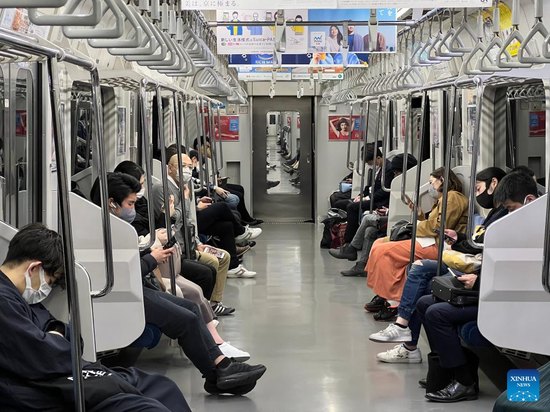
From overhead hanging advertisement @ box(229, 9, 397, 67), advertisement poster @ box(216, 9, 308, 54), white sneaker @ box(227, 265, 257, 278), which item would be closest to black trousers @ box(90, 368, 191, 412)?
overhead hanging advertisement @ box(229, 9, 397, 67)

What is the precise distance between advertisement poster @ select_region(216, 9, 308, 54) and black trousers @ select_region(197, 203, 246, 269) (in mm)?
1588

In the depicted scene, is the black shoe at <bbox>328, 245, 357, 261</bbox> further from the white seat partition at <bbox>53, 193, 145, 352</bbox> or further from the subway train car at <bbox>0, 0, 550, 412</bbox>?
the white seat partition at <bbox>53, 193, 145, 352</bbox>

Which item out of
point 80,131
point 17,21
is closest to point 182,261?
point 80,131

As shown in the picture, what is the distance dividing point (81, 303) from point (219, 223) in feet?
16.7

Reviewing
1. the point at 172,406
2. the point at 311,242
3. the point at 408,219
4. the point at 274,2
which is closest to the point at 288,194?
the point at 311,242

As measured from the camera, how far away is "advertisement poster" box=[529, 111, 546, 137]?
681 cm

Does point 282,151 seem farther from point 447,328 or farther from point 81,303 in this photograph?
point 81,303

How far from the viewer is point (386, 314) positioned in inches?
276

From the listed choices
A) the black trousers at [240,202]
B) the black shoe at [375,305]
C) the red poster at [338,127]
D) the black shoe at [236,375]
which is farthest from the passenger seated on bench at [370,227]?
the red poster at [338,127]

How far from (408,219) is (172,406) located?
17.2ft

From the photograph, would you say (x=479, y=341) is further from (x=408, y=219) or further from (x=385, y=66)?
(x=385, y=66)

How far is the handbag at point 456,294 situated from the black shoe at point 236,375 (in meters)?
1.11

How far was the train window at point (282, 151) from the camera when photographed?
14.9 metres

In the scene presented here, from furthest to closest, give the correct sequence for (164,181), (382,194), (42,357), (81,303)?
(382,194)
(164,181)
(81,303)
(42,357)
